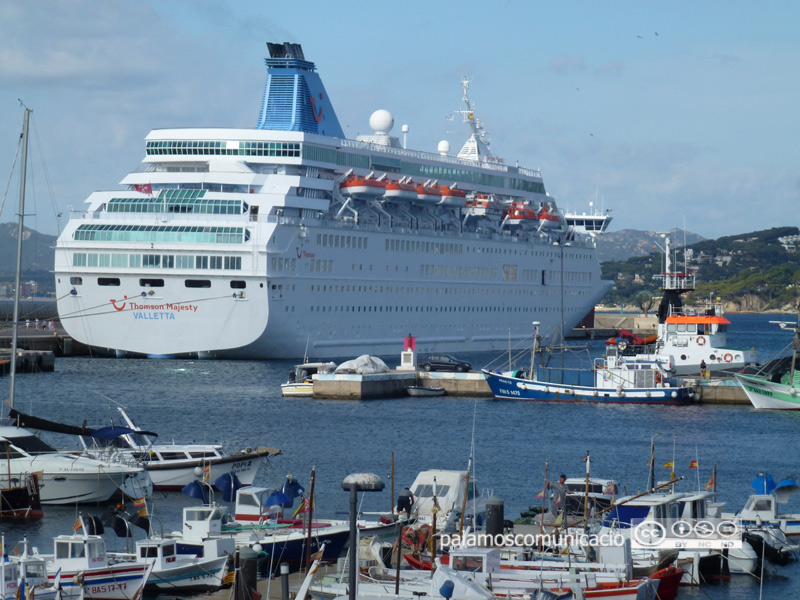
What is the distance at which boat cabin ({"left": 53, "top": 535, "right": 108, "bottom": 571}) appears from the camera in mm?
19688

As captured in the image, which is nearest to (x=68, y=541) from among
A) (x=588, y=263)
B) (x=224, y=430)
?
(x=224, y=430)

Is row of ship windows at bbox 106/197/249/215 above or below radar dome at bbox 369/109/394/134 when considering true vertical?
below

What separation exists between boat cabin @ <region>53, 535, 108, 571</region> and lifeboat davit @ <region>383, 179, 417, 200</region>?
1974 inches

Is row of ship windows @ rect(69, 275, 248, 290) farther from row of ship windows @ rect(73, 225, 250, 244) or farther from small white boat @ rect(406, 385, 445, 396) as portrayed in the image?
small white boat @ rect(406, 385, 445, 396)

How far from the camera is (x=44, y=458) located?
1107 inches

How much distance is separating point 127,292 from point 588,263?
41.3 meters

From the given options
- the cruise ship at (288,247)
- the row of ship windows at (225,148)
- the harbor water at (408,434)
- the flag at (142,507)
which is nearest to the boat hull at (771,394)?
the harbor water at (408,434)

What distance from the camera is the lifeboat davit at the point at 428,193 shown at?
71.6 meters

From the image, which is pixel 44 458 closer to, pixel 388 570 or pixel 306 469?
pixel 306 469

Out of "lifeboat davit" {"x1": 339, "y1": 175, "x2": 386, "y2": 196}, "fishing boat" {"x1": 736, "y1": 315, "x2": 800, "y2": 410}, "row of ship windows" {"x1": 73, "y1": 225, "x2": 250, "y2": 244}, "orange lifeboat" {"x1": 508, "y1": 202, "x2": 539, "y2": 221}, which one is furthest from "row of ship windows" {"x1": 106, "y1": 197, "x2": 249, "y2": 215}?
"orange lifeboat" {"x1": 508, "y1": 202, "x2": 539, "y2": 221}

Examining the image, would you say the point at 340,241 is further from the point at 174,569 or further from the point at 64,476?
the point at 174,569

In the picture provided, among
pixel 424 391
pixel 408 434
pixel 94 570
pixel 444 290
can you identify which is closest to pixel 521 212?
pixel 444 290

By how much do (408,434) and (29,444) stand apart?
1358 cm

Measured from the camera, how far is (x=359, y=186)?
66.6 metres
